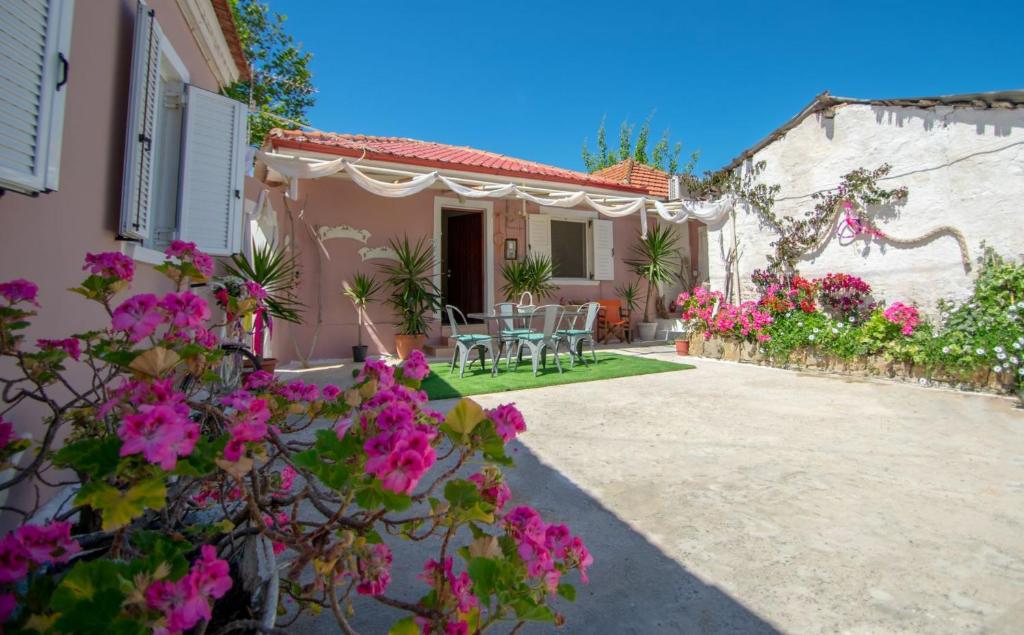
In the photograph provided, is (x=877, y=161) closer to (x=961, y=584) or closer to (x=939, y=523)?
(x=939, y=523)

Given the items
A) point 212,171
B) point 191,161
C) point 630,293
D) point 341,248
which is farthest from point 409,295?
point 630,293

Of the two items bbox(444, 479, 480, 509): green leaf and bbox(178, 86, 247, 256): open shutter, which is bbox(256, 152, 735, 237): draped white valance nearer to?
bbox(178, 86, 247, 256): open shutter

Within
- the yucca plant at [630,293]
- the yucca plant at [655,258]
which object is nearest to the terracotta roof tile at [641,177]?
the yucca plant at [655,258]

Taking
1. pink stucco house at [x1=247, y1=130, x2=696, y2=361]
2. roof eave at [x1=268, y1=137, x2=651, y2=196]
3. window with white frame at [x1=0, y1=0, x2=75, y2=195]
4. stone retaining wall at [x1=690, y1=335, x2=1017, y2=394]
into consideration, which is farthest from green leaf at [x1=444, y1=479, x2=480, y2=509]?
roof eave at [x1=268, y1=137, x2=651, y2=196]

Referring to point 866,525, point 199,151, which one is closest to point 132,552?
point 866,525

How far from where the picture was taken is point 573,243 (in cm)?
1065

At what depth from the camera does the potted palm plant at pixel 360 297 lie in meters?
7.27

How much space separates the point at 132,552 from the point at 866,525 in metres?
2.71

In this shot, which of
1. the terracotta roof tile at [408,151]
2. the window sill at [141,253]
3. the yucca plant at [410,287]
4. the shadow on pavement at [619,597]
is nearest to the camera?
the shadow on pavement at [619,597]

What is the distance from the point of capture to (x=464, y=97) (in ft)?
60.7

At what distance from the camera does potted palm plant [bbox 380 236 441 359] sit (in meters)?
7.60

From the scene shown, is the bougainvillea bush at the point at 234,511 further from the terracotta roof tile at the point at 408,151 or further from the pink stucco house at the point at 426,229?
the terracotta roof tile at the point at 408,151

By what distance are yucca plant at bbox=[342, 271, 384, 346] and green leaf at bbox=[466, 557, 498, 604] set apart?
683cm

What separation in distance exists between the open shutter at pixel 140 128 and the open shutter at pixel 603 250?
809cm
